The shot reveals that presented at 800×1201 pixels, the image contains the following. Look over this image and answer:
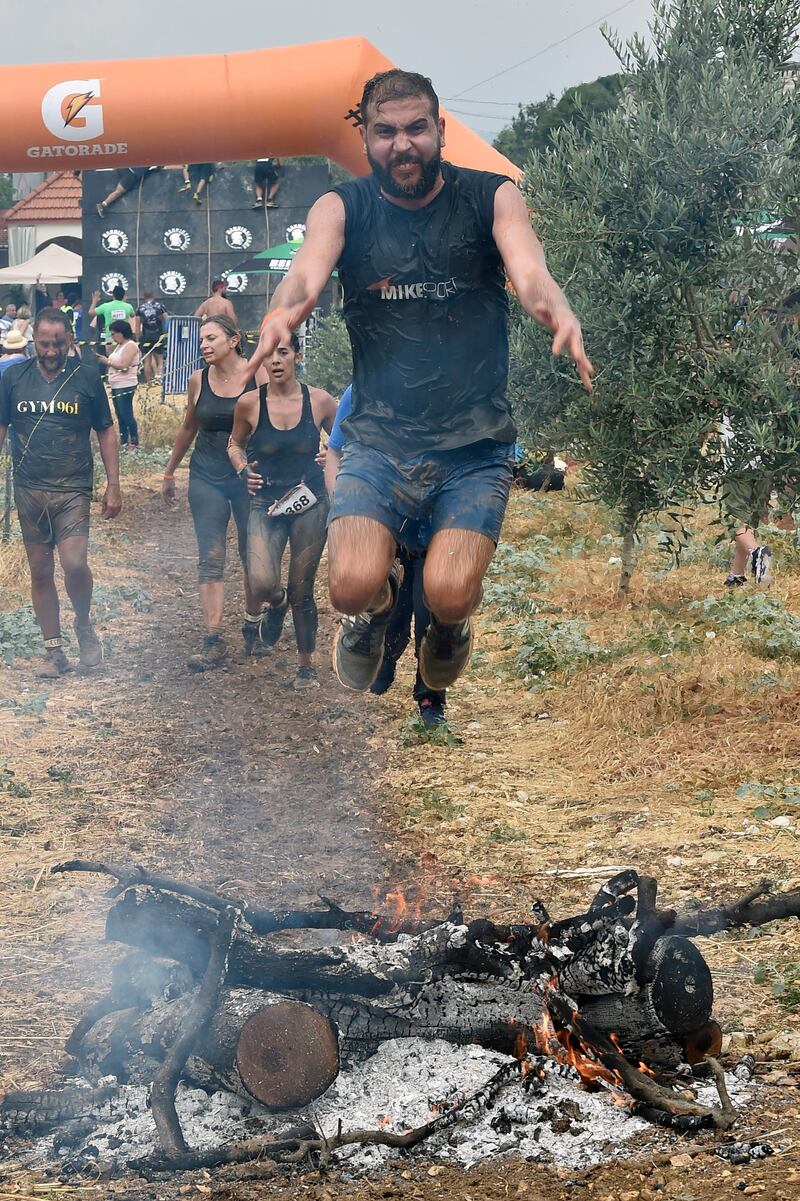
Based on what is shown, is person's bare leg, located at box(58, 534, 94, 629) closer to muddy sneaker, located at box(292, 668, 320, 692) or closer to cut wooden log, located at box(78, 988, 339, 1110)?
muddy sneaker, located at box(292, 668, 320, 692)

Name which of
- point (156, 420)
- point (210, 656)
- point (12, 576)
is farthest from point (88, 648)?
point (156, 420)

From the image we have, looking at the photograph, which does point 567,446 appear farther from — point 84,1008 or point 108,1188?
point 108,1188

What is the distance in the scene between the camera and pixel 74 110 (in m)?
11.7

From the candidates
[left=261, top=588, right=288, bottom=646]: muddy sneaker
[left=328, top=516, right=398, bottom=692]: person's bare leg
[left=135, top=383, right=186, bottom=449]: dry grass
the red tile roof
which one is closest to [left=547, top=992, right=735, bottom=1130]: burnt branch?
[left=328, top=516, right=398, bottom=692]: person's bare leg

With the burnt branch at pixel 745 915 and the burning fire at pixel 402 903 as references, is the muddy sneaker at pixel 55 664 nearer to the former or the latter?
the burning fire at pixel 402 903

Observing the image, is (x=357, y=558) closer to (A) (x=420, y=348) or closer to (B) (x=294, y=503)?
(A) (x=420, y=348)

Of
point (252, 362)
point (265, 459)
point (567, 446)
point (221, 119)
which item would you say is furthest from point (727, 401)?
point (221, 119)

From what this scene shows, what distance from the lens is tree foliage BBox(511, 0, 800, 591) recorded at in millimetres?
7445

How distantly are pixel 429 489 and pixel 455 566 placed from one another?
1.07 ft

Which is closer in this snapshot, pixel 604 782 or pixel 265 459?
pixel 604 782

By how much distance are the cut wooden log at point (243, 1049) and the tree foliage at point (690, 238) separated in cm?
432

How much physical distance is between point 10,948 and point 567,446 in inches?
214

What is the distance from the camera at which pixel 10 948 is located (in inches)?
213

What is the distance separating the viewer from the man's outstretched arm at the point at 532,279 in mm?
3953
